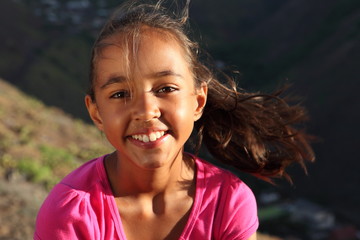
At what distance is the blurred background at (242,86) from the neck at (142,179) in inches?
46.3

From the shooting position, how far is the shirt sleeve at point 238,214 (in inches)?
99.3

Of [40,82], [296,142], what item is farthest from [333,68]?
[296,142]

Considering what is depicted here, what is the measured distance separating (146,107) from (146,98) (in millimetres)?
38

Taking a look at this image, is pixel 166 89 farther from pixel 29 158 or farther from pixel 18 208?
pixel 29 158

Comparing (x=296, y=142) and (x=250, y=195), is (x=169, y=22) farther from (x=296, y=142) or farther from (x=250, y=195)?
(x=296, y=142)

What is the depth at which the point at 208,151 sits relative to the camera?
3.13 m

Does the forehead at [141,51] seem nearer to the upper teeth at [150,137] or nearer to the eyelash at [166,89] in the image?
the eyelash at [166,89]

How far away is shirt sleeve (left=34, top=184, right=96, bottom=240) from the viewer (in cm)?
230

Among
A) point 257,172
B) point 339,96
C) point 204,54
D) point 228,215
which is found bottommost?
point 228,215

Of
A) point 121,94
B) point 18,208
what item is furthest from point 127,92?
point 18,208

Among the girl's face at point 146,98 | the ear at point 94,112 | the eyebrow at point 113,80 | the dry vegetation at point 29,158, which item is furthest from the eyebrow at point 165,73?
the dry vegetation at point 29,158

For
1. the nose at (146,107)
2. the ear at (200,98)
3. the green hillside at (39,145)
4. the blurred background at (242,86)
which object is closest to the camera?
the nose at (146,107)

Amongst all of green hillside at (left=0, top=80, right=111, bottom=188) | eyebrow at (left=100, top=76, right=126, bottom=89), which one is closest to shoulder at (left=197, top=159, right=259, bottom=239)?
eyebrow at (left=100, top=76, right=126, bottom=89)

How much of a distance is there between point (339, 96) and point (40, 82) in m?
20.0
